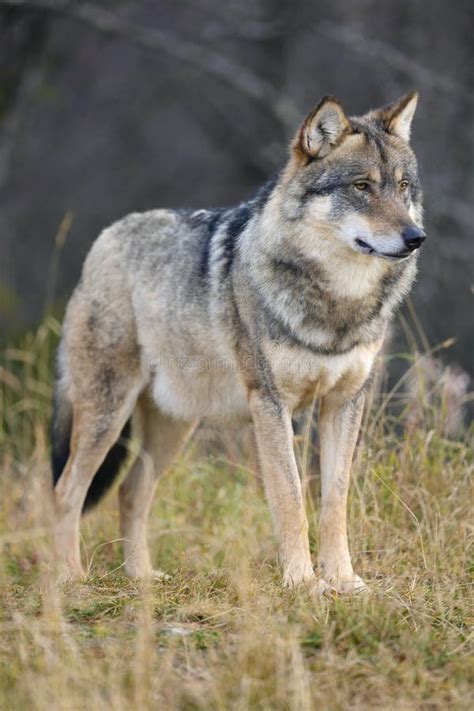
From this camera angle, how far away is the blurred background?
11.4 metres

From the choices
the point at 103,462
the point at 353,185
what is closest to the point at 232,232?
the point at 353,185

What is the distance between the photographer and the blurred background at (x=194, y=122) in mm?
11383

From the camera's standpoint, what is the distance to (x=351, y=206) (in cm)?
434

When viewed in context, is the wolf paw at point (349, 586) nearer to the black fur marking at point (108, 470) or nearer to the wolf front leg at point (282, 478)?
the wolf front leg at point (282, 478)

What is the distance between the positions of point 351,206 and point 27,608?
191 centimetres

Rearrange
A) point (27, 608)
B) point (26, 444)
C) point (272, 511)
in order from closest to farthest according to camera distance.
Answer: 1. point (27, 608)
2. point (272, 511)
3. point (26, 444)

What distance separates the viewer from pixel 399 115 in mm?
4676

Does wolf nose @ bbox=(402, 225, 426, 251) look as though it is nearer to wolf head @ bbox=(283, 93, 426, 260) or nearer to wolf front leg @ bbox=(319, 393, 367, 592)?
wolf head @ bbox=(283, 93, 426, 260)

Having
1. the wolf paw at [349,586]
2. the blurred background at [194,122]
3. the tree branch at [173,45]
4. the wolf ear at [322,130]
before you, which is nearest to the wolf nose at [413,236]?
the wolf ear at [322,130]

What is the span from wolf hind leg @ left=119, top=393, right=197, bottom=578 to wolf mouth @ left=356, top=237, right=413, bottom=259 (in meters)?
1.61

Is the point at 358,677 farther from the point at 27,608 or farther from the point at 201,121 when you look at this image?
the point at 201,121

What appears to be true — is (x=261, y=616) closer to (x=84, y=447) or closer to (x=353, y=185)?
(x=353, y=185)

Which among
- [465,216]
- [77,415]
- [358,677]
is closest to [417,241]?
[358,677]

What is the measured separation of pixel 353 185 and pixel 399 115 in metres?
0.50
